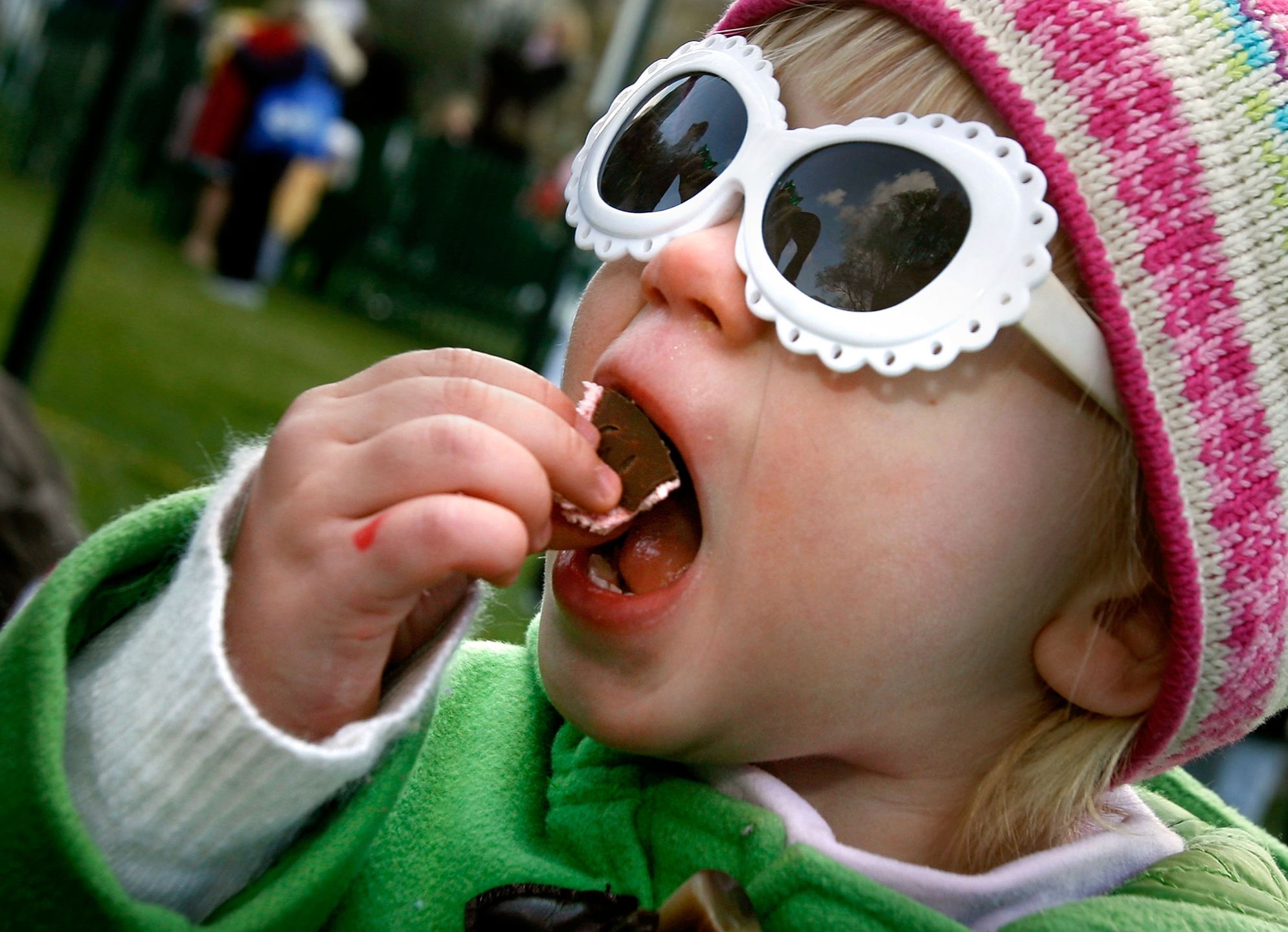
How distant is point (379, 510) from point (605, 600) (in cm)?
25

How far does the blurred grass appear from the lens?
14.5 feet

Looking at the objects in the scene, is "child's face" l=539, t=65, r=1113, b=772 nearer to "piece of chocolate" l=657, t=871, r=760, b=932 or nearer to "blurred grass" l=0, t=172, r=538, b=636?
"piece of chocolate" l=657, t=871, r=760, b=932

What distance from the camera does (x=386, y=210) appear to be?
38.4ft

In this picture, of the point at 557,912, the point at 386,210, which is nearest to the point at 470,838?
the point at 557,912

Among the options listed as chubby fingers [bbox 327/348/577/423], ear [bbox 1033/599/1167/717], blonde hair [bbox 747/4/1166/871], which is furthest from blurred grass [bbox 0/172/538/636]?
ear [bbox 1033/599/1167/717]

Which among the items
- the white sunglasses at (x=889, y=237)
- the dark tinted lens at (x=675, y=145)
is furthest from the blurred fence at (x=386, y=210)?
the white sunglasses at (x=889, y=237)

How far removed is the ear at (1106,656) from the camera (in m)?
1.46

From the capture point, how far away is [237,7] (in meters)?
19.3

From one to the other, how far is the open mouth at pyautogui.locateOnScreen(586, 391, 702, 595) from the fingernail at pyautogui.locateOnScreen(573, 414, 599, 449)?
9 cm

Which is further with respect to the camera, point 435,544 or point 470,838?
point 470,838

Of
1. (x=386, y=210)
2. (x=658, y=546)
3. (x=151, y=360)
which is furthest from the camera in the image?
(x=386, y=210)

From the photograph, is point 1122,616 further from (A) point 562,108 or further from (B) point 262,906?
(A) point 562,108

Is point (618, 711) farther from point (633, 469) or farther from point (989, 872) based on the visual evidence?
point (989, 872)

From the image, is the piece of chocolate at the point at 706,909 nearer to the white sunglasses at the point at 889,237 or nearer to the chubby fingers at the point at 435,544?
the chubby fingers at the point at 435,544
